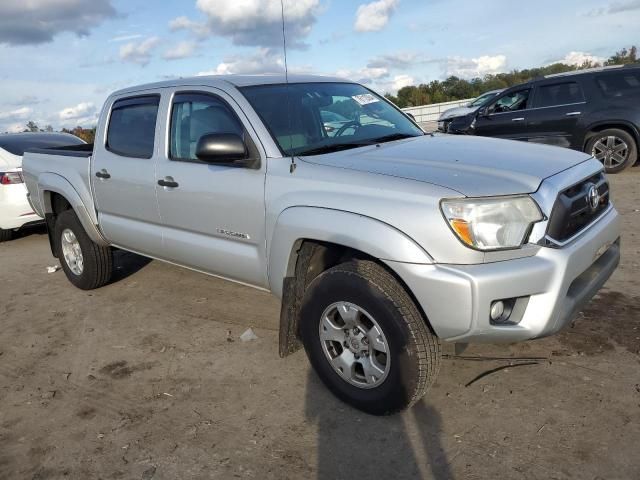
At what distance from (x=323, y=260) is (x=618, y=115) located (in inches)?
303

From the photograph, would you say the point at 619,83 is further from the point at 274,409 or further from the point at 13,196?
the point at 13,196

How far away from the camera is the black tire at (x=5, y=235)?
806 cm

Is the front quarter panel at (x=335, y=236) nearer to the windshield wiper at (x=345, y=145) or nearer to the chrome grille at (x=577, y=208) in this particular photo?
the windshield wiper at (x=345, y=145)

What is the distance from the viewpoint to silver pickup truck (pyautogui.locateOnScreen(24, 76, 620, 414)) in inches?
102

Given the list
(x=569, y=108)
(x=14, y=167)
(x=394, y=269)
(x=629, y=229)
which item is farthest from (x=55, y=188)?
(x=569, y=108)

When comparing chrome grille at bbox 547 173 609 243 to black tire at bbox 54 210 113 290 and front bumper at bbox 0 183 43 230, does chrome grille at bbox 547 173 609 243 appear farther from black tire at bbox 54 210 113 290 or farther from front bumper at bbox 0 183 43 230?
front bumper at bbox 0 183 43 230

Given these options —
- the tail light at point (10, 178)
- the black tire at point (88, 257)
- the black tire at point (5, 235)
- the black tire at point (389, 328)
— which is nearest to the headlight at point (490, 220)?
the black tire at point (389, 328)

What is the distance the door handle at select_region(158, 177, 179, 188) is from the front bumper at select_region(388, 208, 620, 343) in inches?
73.9

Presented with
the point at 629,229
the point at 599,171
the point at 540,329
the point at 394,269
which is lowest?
the point at 629,229

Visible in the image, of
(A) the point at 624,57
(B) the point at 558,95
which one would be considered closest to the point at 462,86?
(A) the point at 624,57

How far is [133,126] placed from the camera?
456cm

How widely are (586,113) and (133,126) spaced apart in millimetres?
7667

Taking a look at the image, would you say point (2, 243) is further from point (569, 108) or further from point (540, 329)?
point (569, 108)

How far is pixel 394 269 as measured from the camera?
2707 mm
